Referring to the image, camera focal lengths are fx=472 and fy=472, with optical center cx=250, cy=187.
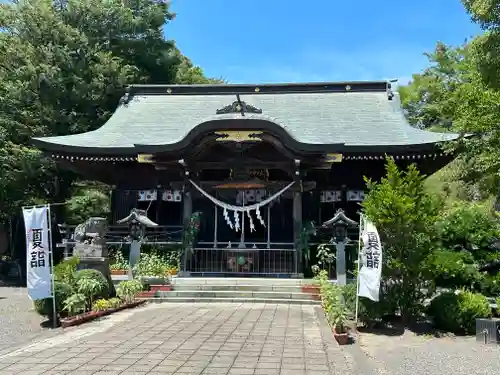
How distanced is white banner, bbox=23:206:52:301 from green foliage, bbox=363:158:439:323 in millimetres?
6342

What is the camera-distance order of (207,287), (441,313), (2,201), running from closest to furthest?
1. (441,313)
2. (207,287)
3. (2,201)

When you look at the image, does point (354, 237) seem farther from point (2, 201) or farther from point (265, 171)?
point (2, 201)

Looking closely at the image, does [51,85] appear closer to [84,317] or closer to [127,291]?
[127,291]

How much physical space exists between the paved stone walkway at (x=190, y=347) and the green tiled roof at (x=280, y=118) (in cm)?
648

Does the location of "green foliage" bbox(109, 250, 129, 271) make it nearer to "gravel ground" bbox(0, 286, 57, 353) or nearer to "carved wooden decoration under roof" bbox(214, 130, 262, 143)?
"gravel ground" bbox(0, 286, 57, 353)

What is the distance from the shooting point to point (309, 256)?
14.4m

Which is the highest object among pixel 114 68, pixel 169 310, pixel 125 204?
pixel 114 68

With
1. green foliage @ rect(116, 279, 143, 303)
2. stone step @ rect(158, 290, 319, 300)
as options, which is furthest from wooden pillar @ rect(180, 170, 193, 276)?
green foliage @ rect(116, 279, 143, 303)

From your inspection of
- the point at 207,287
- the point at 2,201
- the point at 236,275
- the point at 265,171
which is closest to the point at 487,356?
the point at 207,287

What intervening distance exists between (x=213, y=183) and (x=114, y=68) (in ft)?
26.9

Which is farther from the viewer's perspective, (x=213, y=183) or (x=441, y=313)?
(x=213, y=183)

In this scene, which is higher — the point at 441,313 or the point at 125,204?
the point at 125,204

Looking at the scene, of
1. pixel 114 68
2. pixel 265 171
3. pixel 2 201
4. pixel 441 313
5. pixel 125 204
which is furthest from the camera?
pixel 114 68

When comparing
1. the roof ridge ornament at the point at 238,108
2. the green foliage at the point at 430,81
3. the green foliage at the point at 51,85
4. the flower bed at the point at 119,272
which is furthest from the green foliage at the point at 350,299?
the green foliage at the point at 430,81
